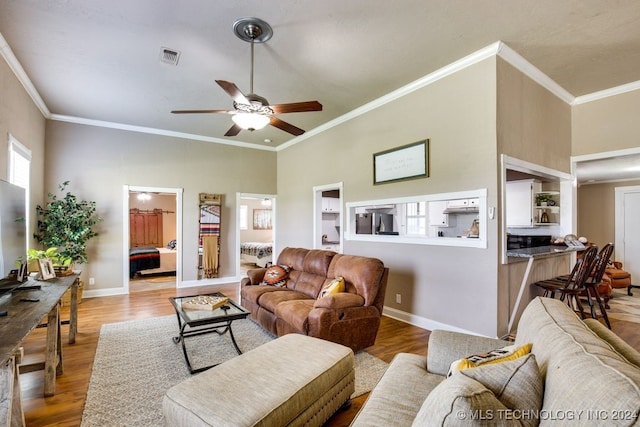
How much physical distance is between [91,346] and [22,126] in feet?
9.82

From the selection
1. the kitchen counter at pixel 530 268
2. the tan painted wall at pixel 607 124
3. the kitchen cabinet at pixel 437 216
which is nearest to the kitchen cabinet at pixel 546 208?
the tan painted wall at pixel 607 124

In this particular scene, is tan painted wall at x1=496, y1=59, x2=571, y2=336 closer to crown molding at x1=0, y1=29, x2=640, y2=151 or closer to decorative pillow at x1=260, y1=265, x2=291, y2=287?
crown molding at x1=0, y1=29, x2=640, y2=151

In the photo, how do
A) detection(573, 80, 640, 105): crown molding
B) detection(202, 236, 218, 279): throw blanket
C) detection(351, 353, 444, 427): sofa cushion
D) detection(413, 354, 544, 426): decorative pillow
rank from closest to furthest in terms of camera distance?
detection(413, 354, 544, 426): decorative pillow → detection(351, 353, 444, 427): sofa cushion → detection(573, 80, 640, 105): crown molding → detection(202, 236, 218, 279): throw blanket

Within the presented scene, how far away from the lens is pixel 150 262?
23.9 feet

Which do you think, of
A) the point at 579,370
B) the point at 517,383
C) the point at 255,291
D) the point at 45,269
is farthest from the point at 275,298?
the point at 579,370

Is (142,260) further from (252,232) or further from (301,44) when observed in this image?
(301,44)

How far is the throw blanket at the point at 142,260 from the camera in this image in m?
7.13

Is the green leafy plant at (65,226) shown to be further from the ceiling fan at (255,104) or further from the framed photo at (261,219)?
the framed photo at (261,219)

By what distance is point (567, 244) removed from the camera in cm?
424

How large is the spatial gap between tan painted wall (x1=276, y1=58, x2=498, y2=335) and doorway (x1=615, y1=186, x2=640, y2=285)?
6.18m

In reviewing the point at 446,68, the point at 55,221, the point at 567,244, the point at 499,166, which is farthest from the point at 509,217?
the point at 55,221

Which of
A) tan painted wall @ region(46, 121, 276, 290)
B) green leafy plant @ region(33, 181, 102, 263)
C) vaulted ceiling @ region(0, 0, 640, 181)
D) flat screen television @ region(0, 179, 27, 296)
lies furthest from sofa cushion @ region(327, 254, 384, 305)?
green leafy plant @ region(33, 181, 102, 263)

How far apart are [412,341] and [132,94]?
16.0 ft

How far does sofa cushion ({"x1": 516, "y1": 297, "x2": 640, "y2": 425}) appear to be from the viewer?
28.4 inches
